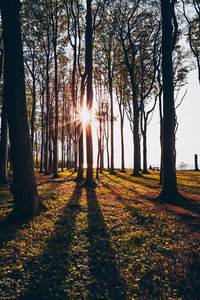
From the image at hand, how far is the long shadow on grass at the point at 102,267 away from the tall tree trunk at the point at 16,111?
2587mm

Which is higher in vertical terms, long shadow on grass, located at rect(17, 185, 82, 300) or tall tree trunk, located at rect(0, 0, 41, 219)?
tall tree trunk, located at rect(0, 0, 41, 219)

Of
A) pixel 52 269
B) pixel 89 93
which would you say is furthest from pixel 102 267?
pixel 89 93

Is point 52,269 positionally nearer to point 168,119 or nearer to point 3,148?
point 168,119

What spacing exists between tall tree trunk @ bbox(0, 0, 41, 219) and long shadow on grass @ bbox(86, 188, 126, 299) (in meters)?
2.59

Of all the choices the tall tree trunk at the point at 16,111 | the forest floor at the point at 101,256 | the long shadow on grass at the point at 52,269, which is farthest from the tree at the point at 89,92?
the long shadow on grass at the point at 52,269

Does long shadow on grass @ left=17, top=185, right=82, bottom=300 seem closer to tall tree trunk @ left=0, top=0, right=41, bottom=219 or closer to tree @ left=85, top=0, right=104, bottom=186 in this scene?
tall tree trunk @ left=0, top=0, right=41, bottom=219

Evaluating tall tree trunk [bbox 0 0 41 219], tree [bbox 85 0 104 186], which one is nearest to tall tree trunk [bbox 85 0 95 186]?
tree [bbox 85 0 104 186]

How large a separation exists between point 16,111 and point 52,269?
4.79m

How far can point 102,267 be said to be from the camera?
10.3 feet

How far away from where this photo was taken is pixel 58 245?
3.87 metres

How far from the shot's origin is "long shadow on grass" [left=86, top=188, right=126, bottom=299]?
257cm

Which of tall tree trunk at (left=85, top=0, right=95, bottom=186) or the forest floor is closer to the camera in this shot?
the forest floor

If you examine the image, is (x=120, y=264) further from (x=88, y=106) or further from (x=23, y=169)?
(x=88, y=106)

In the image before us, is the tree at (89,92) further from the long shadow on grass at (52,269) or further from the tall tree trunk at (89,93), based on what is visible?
the long shadow on grass at (52,269)
